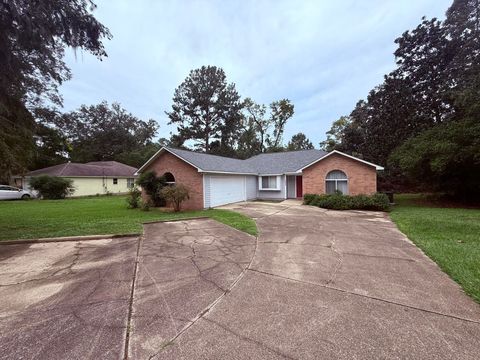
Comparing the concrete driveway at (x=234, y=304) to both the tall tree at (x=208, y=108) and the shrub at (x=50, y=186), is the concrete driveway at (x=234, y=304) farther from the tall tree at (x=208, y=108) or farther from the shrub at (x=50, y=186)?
the tall tree at (x=208, y=108)

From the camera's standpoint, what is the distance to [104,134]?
44406 mm

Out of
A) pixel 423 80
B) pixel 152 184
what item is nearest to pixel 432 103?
pixel 423 80

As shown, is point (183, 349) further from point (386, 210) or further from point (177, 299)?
point (386, 210)

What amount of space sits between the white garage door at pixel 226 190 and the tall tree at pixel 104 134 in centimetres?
2931

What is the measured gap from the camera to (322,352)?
7.43 ft

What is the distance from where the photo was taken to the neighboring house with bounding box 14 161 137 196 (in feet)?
88.6

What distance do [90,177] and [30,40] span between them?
2645 centimetres

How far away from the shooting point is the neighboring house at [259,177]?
14.5m

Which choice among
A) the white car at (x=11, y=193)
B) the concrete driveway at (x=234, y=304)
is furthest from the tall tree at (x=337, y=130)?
the white car at (x=11, y=193)

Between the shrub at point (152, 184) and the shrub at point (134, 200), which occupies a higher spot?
the shrub at point (152, 184)

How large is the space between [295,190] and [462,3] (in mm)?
16571

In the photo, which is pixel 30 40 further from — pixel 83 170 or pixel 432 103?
pixel 83 170

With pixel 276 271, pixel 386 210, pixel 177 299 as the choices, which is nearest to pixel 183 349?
pixel 177 299

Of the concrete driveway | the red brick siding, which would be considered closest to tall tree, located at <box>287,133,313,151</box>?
the red brick siding
